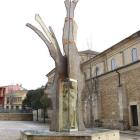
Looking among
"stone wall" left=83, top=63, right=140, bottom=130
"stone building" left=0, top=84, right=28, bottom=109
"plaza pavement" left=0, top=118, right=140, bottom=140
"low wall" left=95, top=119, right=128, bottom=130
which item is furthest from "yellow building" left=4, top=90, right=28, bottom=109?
"low wall" left=95, top=119, right=128, bottom=130

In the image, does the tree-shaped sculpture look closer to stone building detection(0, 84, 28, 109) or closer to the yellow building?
stone building detection(0, 84, 28, 109)

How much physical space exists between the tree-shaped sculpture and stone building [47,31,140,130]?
845 centimetres

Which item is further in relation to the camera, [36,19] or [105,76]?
[105,76]

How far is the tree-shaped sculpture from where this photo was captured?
9.89 m

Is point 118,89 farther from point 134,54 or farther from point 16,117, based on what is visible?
point 16,117

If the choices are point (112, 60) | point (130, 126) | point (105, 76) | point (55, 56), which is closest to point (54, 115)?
point (55, 56)

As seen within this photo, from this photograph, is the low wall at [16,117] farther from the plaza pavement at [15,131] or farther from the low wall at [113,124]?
the low wall at [113,124]

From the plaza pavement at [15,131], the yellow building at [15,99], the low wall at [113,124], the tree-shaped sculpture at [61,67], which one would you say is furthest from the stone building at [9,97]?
the tree-shaped sculpture at [61,67]

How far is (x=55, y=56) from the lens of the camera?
1030 cm

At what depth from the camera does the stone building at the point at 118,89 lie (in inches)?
685

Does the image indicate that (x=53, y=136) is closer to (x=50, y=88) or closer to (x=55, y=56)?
(x=50, y=88)

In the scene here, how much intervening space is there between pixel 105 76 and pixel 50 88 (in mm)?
12327

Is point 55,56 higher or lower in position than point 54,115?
higher

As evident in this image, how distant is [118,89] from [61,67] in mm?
10295
